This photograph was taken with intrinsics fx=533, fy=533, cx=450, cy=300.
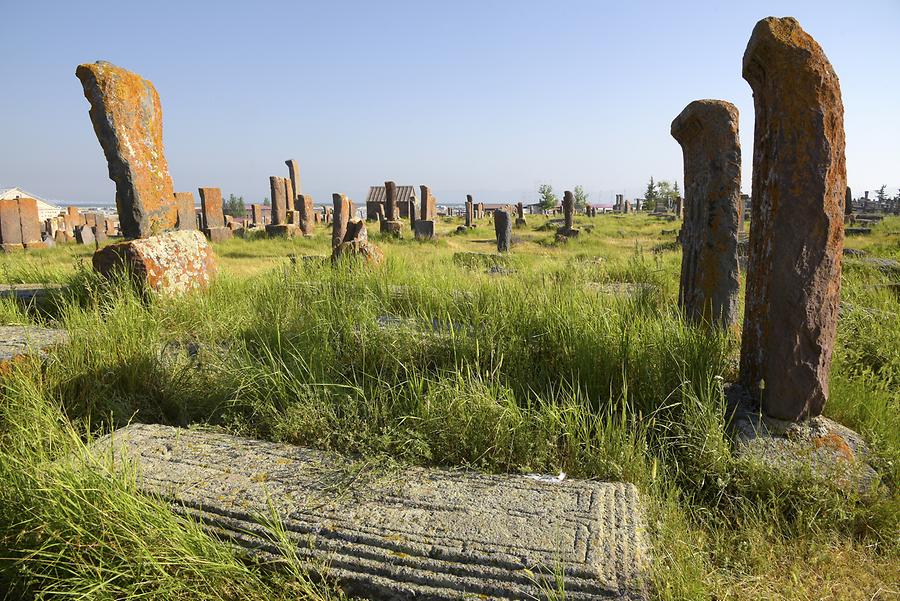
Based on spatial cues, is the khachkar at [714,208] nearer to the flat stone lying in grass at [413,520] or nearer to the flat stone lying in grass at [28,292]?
the flat stone lying in grass at [413,520]

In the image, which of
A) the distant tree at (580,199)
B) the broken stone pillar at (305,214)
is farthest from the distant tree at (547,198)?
the broken stone pillar at (305,214)

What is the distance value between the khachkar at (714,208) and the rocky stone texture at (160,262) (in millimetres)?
4622

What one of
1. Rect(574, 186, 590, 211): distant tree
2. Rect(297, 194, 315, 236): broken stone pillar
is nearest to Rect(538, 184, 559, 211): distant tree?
Rect(574, 186, 590, 211): distant tree

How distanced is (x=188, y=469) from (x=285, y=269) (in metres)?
3.67

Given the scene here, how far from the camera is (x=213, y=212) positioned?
15000 millimetres

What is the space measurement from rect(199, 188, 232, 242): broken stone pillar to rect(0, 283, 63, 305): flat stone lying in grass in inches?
337

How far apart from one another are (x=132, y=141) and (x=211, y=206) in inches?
343

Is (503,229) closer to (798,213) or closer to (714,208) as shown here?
(714,208)

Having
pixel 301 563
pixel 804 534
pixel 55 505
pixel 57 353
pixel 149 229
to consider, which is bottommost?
pixel 804 534

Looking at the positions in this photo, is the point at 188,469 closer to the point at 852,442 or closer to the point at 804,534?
the point at 804,534

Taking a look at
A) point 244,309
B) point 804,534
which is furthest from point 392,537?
point 244,309

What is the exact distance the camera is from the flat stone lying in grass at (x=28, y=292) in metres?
5.21

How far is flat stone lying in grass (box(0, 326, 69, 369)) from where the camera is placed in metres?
3.33

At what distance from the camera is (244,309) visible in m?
4.58
